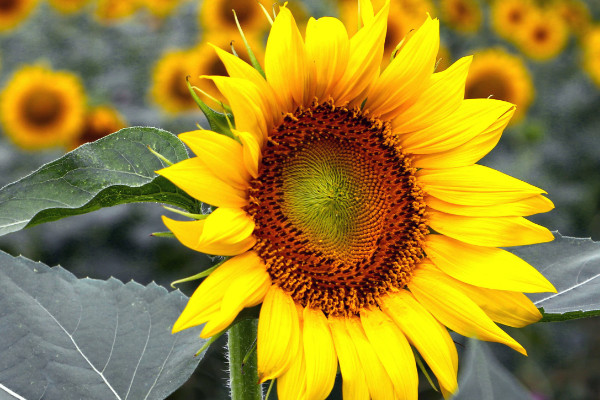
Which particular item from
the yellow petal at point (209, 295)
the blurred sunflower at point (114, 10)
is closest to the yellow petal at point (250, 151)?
the yellow petal at point (209, 295)

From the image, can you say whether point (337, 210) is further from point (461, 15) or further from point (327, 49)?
point (461, 15)

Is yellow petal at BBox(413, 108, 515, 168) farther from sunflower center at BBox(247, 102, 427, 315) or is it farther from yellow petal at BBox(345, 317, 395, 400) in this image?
yellow petal at BBox(345, 317, 395, 400)

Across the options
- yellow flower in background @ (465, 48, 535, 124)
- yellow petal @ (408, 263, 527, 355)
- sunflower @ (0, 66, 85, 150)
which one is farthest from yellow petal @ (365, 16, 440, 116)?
yellow flower in background @ (465, 48, 535, 124)

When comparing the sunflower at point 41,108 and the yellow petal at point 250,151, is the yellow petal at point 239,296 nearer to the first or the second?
the yellow petal at point 250,151

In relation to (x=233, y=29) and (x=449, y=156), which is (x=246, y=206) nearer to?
(x=449, y=156)

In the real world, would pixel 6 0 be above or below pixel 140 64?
above

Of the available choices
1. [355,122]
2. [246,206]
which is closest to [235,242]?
[246,206]

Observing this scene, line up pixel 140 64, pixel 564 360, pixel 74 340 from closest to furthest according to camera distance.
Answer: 1. pixel 74 340
2. pixel 564 360
3. pixel 140 64
